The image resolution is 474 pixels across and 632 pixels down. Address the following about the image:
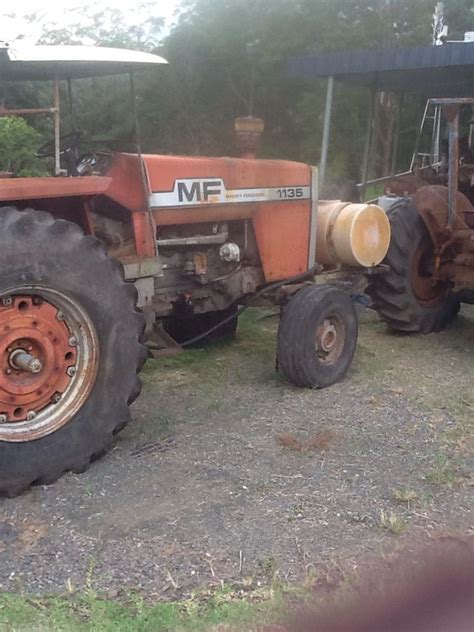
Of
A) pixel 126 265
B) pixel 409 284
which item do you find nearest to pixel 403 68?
pixel 409 284

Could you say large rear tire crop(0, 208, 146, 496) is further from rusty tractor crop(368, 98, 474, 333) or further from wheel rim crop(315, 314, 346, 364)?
rusty tractor crop(368, 98, 474, 333)

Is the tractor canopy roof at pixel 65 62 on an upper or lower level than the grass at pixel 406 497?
upper

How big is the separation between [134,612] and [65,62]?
8.31 feet

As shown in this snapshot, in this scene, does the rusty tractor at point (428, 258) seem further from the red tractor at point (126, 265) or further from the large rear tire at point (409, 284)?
the red tractor at point (126, 265)

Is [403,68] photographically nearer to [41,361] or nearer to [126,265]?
[126,265]

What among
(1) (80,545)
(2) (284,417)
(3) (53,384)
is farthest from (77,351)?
(2) (284,417)

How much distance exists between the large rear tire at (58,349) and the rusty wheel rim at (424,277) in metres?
3.26

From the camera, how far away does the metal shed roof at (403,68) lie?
10172 mm

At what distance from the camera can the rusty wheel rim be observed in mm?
6602

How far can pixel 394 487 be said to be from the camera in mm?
3768

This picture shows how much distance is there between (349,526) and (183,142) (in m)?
13.4

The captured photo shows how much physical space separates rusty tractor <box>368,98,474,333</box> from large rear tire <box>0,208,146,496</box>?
300cm

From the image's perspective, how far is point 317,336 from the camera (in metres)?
5.19

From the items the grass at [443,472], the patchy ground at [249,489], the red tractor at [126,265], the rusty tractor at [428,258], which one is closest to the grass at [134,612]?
the patchy ground at [249,489]
